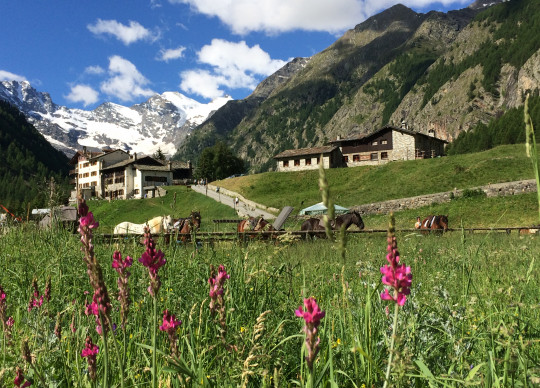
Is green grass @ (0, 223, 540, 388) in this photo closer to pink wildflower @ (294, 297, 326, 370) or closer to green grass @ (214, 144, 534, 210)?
pink wildflower @ (294, 297, 326, 370)

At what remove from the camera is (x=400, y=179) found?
Result: 170 feet

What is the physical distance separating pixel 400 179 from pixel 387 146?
36170 millimetres

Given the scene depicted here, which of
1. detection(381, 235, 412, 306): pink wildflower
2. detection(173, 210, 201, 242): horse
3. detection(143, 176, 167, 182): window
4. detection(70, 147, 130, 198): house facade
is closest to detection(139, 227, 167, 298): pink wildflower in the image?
detection(381, 235, 412, 306): pink wildflower

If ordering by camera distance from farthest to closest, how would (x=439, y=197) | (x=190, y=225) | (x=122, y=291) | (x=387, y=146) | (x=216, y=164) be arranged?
1. (x=216, y=164)
2. (x=387, y=146)
3. (x=439, y=197)
4. (x=190, y=225)
5. (x=122, y=291)

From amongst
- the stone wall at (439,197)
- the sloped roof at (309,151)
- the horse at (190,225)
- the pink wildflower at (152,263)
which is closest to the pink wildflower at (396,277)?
the pink wildflower at (152,263)

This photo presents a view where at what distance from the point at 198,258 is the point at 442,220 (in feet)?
75.3

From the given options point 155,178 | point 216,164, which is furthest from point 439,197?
point 216,164

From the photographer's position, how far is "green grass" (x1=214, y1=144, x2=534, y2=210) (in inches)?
1762

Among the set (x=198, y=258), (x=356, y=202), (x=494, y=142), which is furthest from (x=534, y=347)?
(x=494, y=142)

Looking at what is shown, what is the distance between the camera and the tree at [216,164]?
118312 mm

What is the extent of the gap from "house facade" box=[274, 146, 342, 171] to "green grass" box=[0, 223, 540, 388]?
7724 centimetres

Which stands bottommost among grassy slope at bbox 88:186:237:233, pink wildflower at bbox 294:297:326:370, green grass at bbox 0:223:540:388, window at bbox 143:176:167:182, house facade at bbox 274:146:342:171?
green grass at bbox 0:223:540:388

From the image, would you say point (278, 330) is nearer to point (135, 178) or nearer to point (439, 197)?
point (439, 197)

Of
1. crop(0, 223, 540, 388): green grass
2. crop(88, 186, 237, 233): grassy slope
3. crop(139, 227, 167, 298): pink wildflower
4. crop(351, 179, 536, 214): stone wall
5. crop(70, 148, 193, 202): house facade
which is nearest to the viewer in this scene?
crop(139, 227, 167, 298): pink wildflower
